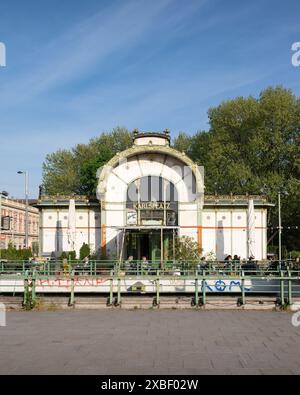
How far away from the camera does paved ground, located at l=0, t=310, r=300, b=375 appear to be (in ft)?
33.2

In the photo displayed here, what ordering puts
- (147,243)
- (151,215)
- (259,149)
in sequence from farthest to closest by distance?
(259,149) → (147,243) → (151,215)

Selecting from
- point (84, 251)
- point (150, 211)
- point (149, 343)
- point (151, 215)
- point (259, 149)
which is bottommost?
point (149, 343)

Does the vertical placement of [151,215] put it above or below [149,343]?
above

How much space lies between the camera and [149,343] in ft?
41.3

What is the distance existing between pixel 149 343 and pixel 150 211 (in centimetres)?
2559

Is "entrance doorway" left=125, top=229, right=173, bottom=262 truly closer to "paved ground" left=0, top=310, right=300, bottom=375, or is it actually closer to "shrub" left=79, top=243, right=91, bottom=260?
"shrub" left=79, top=243, right=91, bottom=260

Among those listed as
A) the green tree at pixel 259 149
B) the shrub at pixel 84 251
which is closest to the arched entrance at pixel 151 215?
the shrub at pixel 84 251

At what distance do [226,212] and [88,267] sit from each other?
1442 cm
